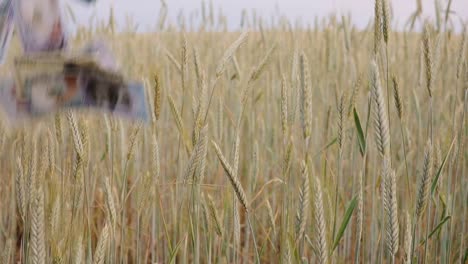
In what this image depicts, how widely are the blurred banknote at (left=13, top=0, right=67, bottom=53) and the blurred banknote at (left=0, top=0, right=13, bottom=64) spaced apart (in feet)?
0.05

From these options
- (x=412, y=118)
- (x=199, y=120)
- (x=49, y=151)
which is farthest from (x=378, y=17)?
(x=412, y=118)

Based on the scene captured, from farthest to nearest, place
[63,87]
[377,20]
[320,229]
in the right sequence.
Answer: [377,20] → [320,229] → [63,87]

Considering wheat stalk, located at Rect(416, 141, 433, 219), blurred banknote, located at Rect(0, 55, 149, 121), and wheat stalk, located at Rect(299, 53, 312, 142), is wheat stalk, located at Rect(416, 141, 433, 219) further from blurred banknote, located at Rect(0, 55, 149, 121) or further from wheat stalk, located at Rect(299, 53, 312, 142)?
blurred banknote, located at Rect(0, 55, 149, 121)

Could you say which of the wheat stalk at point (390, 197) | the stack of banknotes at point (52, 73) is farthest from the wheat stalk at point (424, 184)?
the stack of banknotes at point (52, 73)

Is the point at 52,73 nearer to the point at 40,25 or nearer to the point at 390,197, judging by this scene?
the point at 40,25

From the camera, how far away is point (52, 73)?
0.86ft

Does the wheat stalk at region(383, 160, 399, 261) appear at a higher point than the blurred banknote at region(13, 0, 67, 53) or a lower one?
lower

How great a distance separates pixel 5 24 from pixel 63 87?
2.0 inches

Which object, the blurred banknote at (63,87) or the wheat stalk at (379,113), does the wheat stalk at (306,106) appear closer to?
the wheat stalk at (379,113)

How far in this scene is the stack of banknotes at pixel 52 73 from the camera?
0.26 metres

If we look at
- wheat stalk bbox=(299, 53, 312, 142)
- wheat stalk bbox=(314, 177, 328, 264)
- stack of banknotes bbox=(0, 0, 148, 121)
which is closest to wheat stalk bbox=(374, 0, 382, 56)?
wheat stalk bbox=(299, 53, 312, 142)

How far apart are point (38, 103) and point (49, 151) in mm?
Answer: 293

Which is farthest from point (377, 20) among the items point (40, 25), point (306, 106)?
point (40, 25)

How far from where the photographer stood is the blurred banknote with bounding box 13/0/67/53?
266 mm
